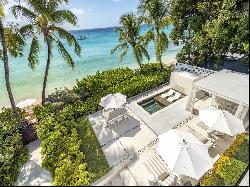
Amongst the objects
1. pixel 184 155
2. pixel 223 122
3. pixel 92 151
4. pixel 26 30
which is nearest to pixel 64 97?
pixel 26 30

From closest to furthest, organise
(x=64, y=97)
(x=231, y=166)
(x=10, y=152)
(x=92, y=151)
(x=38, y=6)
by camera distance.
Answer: (x=231, y=166) < (x=10, y=152) < (x=92, y=151) < (x=38, y=6) < (x=64, y=97)

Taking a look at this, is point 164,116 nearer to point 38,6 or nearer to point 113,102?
point 113,102

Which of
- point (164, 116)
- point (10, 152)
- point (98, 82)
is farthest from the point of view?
point (98, 82)

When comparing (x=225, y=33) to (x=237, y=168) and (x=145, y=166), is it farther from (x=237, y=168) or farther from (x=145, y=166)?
(x=145, y=166)

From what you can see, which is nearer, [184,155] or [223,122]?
[184,155]

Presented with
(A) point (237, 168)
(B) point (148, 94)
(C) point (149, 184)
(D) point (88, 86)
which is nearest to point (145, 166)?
(C) point (149, 184)

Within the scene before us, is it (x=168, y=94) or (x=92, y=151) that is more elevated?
(x=168, y=94)

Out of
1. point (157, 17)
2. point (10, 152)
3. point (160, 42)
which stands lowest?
point (10, 152)
